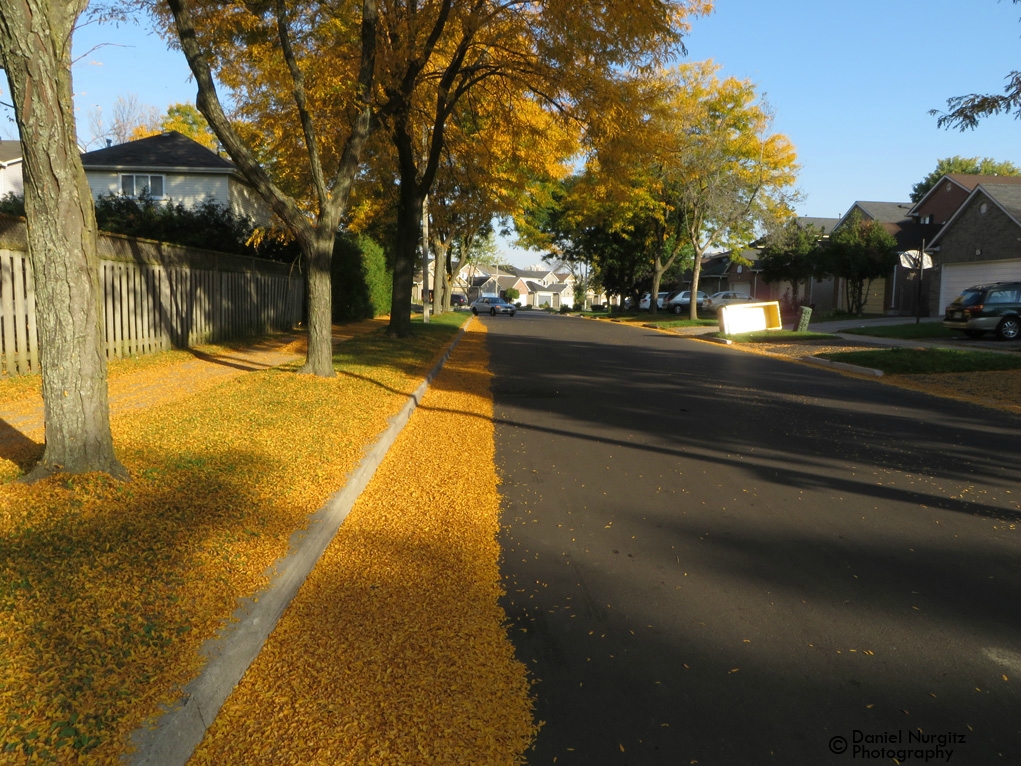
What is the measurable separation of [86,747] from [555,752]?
1.65 metres

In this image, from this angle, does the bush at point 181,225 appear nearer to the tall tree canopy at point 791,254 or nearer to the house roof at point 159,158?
the house roof at point 159,158

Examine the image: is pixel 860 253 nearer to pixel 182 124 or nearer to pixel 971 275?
pixel 971 275

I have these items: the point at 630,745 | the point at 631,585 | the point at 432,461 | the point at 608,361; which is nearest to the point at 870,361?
the point at 608,361

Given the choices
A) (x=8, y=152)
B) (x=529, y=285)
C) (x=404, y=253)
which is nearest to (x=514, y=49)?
(x=404, y=253)

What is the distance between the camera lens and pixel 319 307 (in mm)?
11695

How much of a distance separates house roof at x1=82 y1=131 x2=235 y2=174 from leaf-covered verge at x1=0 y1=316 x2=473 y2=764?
1044 inches

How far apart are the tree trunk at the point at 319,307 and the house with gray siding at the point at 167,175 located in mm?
21588

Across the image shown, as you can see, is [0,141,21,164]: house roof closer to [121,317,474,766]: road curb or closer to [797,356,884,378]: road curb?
[797,356,884,378]: road curb

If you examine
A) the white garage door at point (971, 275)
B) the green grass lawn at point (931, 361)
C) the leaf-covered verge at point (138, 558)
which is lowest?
the leaf-covered verge at point (138, 558)

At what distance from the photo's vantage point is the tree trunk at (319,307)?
1163cm

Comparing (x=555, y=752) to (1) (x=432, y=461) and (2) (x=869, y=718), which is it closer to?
(2) (x=869, y=718)

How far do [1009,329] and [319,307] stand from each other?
65.1ft

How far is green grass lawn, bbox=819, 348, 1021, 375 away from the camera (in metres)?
15.9

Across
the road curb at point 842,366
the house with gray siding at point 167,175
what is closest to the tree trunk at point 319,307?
the road curb at point 842,366
